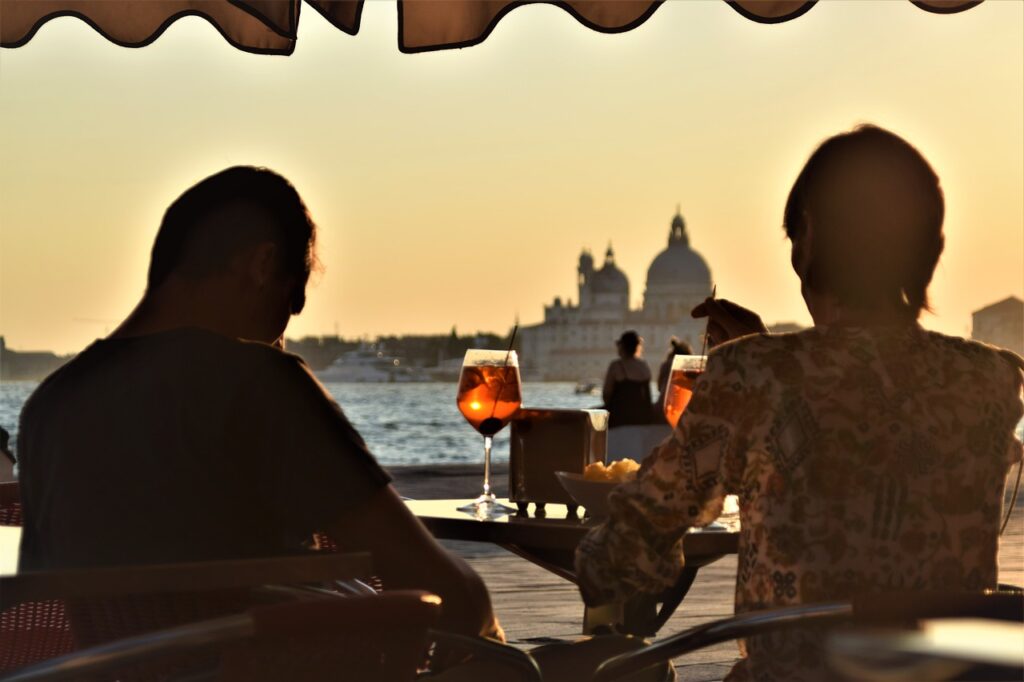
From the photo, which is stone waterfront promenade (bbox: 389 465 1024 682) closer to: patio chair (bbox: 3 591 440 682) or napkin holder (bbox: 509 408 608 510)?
napkin holder (bbox: 509 408 608 510)

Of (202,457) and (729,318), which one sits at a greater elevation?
(729,318)

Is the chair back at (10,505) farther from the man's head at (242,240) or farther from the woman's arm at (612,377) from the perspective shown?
the woman's arm at (612,377)

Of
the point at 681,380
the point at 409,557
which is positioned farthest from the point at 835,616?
the point at 681,380

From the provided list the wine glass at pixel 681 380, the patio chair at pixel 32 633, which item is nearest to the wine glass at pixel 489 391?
the wine glass at pixel 681 380

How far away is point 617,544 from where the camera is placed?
4.89 ft

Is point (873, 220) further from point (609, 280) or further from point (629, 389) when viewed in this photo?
point (609, 280)

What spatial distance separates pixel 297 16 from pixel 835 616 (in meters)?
1.49

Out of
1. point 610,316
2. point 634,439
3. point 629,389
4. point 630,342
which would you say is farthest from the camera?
point 610,316

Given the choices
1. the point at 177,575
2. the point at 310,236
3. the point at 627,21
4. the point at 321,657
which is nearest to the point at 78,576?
the point at 177,575

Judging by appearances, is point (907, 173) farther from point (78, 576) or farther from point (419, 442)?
point (419, 442)

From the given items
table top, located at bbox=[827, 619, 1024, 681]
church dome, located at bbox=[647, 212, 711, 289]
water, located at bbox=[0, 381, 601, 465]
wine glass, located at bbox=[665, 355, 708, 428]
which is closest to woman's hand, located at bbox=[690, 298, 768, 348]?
wine glass, located at bbox=[665, 355, 708, 428]

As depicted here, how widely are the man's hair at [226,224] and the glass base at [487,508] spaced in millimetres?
673

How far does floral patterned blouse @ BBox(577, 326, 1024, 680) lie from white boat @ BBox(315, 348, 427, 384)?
4470 inches

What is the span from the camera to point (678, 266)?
11719 cm
